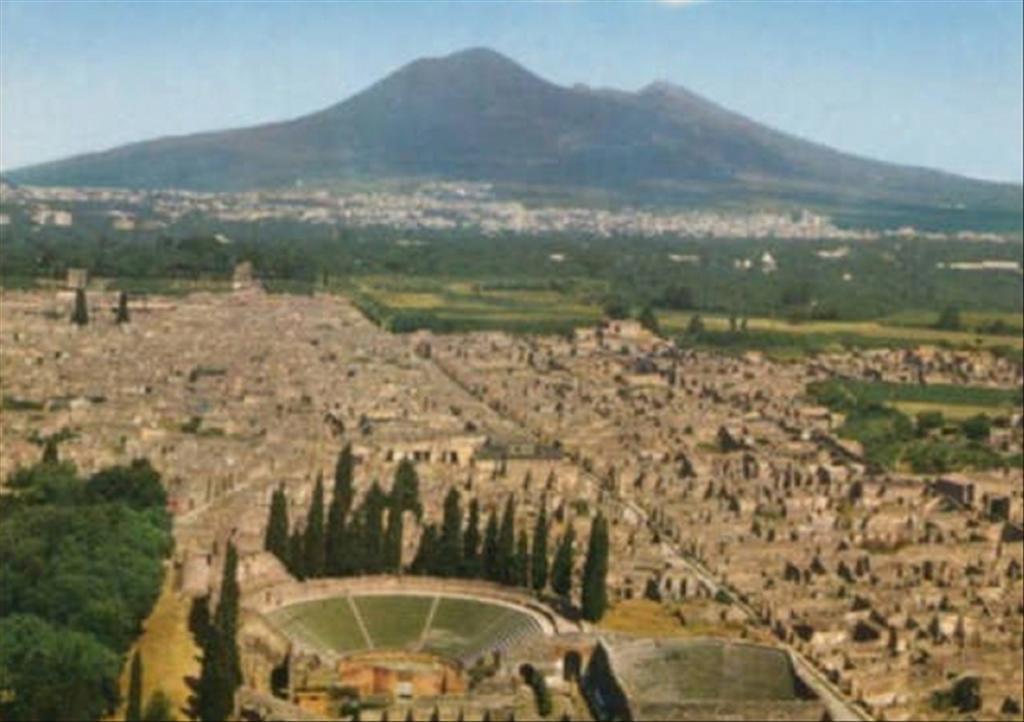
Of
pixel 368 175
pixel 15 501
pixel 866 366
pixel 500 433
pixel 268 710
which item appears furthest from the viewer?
pixel 368 175

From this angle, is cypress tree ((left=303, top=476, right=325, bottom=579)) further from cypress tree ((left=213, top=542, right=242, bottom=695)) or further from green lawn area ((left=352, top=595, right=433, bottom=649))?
cypress tree ((left=213, top=542, right=242, bottom=695))

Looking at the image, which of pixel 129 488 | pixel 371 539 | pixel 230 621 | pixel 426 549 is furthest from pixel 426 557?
pixel 230 621

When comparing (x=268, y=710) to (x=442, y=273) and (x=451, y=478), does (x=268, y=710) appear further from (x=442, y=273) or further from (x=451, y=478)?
(x=442, y=273)

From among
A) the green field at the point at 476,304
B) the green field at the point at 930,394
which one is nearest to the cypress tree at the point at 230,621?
the green field at the point at 930,394

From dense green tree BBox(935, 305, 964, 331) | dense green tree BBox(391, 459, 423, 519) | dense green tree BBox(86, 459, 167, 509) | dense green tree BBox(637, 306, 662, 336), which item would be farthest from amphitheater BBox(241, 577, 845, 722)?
dense green tree BBox(935, 305, 964, 331)

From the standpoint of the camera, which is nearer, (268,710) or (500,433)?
(268,710)

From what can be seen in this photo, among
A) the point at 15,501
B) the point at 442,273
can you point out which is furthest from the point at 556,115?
the point at 15,501

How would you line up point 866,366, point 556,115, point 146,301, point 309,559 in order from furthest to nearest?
point 556,115 → point 146,301 → point 866,366 → point 309,559
